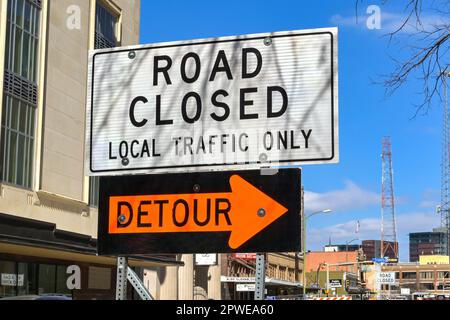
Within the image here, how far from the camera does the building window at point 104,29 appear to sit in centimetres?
3195

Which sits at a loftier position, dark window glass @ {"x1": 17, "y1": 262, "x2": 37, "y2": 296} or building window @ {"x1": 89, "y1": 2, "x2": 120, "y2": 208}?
building window @ {"x1": 89, "y1": 2, "x2": 120, "y2": 208}

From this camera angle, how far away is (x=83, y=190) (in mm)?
30750

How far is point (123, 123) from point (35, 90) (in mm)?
25503

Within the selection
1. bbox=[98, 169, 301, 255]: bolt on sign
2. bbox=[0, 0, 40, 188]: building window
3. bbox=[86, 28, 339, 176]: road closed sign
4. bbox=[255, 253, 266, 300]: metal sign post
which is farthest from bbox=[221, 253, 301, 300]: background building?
bbox=[255, 253, 266, 300]: metal sign post

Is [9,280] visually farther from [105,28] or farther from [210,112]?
[210,112]

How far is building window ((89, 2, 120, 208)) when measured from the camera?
32.0m

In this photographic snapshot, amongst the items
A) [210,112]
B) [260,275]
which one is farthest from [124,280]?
[210,112]

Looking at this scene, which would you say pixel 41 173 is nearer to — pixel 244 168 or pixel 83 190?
pixel 83 190

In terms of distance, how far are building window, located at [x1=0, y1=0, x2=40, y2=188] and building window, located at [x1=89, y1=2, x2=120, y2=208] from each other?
459 cm

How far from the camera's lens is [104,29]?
33.8 meters

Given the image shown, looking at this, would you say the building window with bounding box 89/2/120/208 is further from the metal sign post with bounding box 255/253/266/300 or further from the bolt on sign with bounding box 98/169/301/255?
the metal sign post with bounding box 255/253/266/300

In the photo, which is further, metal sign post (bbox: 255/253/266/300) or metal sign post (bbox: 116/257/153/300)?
metal sign post (bbox: 116/257/153/300)

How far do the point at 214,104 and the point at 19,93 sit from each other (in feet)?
81.6

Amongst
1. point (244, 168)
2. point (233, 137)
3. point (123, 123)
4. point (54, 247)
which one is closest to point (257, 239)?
point (244, 168)
